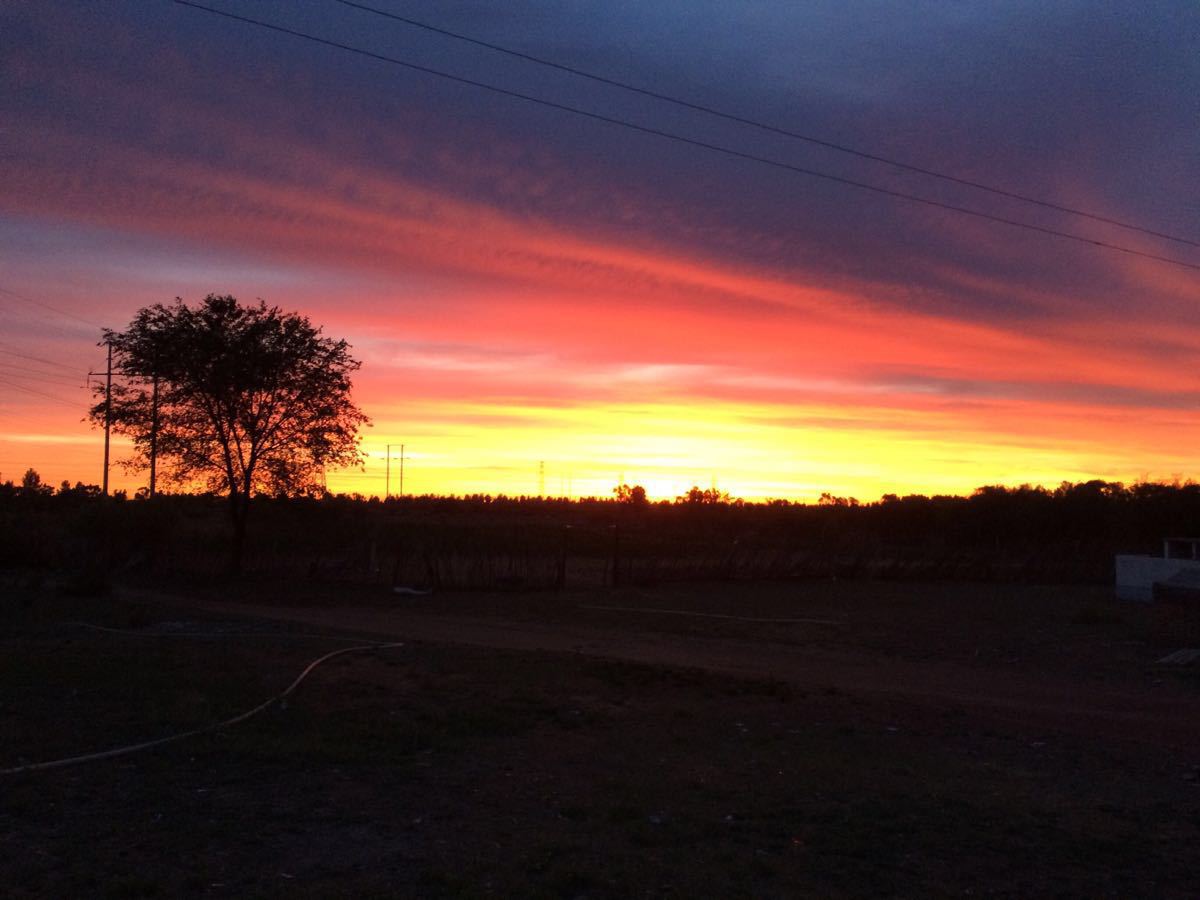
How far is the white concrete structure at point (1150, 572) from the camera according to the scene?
26359 millimetres

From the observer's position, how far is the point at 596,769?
963 centimetres

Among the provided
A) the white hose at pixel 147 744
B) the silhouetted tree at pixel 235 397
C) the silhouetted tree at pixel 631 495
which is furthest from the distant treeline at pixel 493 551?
the silhouetted tree at pixel 631 495

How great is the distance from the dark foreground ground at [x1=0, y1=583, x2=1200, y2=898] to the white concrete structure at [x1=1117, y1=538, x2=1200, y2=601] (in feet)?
23.4

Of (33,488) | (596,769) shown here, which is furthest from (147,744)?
(33,488)

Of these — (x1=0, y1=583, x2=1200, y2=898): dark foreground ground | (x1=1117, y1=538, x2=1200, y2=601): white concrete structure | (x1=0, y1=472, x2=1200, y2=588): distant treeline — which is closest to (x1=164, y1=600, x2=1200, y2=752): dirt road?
(x1=0, y1=583, x2=1200, y2=898): dark foreground ground

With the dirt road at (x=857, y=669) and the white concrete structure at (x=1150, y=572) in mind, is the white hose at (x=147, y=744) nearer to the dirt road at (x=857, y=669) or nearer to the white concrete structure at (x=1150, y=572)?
the dirt road at (x=857, y=669)

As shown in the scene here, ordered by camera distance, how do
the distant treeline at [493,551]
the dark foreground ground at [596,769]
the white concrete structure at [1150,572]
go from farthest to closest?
1. the distant treeline at [493,551]
2. the white concrete structure at [1150,572]
3. the dark foreground ground at [596,769]

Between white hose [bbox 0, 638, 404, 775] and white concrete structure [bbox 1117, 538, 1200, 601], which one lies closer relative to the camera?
white hose [bbox 0, 638, 404, 775]

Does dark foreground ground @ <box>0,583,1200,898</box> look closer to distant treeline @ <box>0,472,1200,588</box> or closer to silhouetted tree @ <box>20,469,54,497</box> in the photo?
distant treeline @ <box>0,472,1200,588</box>

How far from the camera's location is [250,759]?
959 centimetres

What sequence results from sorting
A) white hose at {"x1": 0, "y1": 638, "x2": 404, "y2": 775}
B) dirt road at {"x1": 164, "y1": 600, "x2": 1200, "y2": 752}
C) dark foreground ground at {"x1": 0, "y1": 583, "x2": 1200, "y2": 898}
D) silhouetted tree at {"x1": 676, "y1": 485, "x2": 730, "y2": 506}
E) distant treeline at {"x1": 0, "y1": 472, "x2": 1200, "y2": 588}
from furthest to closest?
silhouetted tree at {"x1": 676, "y1": 485, "x2": 730, "y2": 506}, distant treeline at {"x1": 0, "y1": 472, "x2": 1200, "y2": 588}, dirt road at {"x1": 164, "y1": 600, "x2": 1200, "y2": 752}, white hose at {"x1": 0, "y1": 638, "x2": 404, "y2": 775}, dark foreground ground at {"x1": 0, "y1": 583, "x2": 1200, "y2": 898}

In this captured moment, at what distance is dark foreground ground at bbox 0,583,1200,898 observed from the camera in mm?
6746

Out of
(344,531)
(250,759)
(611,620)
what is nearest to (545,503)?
(344,531)

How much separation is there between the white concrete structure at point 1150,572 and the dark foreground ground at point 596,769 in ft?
23.4
